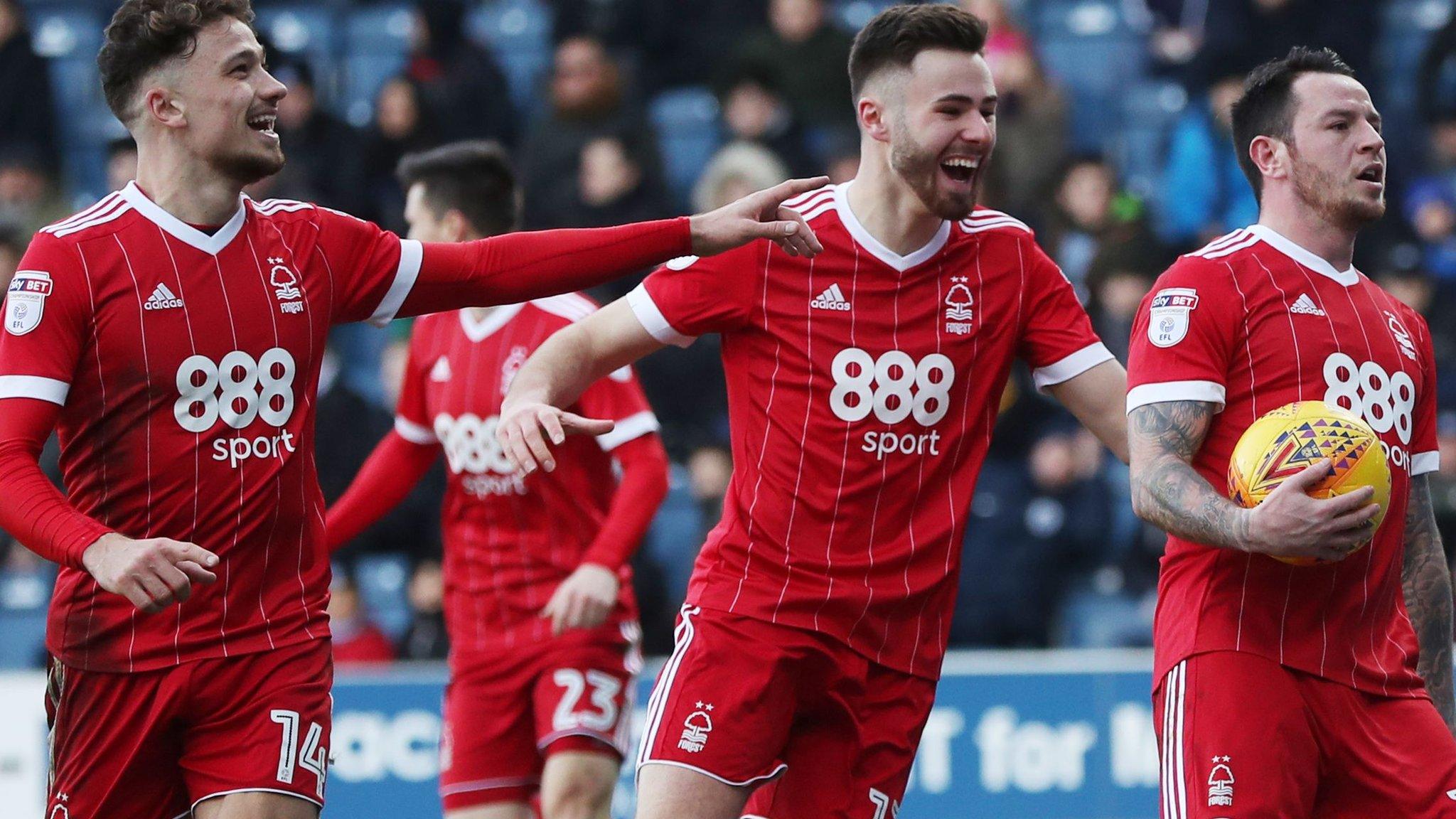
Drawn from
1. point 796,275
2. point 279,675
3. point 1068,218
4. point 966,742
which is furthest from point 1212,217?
point 279,675

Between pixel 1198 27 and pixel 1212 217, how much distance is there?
1611mm

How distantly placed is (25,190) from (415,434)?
647 centimetres

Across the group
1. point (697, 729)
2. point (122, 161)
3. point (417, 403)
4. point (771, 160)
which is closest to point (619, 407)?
point (417, 403)

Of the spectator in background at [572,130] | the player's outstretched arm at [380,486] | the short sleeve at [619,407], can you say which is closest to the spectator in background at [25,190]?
the spectator in background at [572,130]

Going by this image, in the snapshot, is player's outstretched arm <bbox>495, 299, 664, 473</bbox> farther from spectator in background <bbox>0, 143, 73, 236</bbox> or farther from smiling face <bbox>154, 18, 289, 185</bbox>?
spectator in background <bbox>0, 143, 73, 236</bbox>

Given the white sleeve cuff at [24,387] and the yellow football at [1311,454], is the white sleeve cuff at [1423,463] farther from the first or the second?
the white sleeve cuff at [24,387]

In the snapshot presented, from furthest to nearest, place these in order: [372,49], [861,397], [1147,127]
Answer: [372,49] < [1147,127] < [861,397]

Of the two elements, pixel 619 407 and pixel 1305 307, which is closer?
pixel 1305 307

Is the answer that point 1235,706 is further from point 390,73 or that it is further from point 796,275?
point 390,73

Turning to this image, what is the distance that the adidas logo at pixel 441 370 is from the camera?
6986mm

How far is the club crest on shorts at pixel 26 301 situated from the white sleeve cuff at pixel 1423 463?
3445 mm

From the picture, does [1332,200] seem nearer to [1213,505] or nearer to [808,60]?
[1213,505]

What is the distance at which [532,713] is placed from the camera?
6832 millimetres

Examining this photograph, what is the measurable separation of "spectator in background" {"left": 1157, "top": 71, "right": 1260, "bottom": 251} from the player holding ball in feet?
21.3
